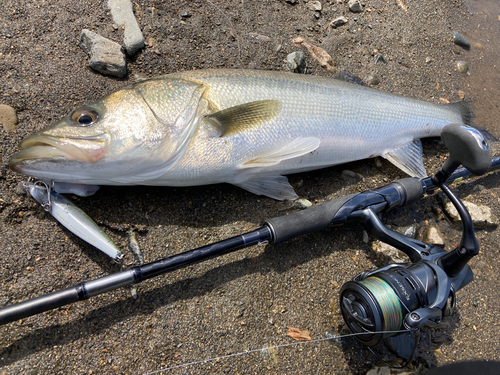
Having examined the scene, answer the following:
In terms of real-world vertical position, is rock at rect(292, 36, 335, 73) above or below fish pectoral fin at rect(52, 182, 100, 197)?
above

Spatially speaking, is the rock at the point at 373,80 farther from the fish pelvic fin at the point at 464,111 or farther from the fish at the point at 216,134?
the fish pelvic fin at the point at 464,111

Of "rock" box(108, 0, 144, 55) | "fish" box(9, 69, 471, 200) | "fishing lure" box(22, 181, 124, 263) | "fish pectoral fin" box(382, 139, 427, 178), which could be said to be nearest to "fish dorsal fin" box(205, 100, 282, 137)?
"fish" box(9, 69, 471, 200)

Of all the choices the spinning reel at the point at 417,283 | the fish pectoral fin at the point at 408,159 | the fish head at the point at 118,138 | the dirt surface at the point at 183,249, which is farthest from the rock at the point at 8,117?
the fish pectoral fin at the point at 408,159

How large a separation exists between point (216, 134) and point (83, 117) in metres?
0.83

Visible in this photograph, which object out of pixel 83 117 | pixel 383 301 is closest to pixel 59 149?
pixel 83 117

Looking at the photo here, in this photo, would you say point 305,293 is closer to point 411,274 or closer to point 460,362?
point 411,274

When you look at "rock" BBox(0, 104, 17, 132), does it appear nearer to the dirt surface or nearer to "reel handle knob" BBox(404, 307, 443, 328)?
the dirt surface

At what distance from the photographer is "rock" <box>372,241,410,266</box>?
2262mm

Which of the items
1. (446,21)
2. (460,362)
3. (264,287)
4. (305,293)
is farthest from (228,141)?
(446,21)

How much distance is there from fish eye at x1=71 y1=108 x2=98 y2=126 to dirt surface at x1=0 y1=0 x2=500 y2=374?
1.72ft

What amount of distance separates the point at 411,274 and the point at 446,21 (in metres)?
3.63

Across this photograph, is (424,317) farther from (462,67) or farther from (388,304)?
(462,67)

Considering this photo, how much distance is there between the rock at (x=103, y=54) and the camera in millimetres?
2463

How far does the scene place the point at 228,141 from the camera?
212cm
